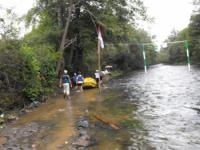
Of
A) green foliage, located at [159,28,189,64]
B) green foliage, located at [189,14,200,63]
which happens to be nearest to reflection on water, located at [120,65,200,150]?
green foliage, located at [189,14,200,63]

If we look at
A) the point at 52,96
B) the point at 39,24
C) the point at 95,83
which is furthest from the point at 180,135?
the point at 39,24

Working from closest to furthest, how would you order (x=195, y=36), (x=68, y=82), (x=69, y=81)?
(x=68, y=82) → (x=69, y=81) → (x=195, y=36)

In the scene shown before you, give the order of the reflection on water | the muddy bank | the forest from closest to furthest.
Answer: the reflection on water < the muddy bank < the forest

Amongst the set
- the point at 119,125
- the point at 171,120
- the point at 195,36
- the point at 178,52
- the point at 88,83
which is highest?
the point at 195,36

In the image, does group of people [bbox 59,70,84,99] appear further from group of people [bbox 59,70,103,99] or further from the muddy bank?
the muddy bank

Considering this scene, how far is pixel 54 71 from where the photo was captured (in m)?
24.7

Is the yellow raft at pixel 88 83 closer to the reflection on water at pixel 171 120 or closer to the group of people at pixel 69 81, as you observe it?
the group of people at pixel 69 81

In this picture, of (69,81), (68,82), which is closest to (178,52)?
(69,81)

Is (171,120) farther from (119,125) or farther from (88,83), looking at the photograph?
(88,83)

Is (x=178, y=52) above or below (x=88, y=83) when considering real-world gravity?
above

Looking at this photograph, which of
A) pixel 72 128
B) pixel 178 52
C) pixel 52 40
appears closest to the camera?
pixel 72 128

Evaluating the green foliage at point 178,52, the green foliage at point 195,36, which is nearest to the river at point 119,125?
the green foliage at point 195,36

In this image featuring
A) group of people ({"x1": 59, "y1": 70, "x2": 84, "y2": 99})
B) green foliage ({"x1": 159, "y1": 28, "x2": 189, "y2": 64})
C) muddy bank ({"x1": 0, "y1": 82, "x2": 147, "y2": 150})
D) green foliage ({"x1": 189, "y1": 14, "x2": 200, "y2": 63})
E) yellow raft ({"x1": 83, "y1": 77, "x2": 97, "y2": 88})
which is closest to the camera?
muddy bank ({"x1": 0, "y1": 82, "x2": 147, "y2": 150})

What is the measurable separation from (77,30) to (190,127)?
67.7 ft
